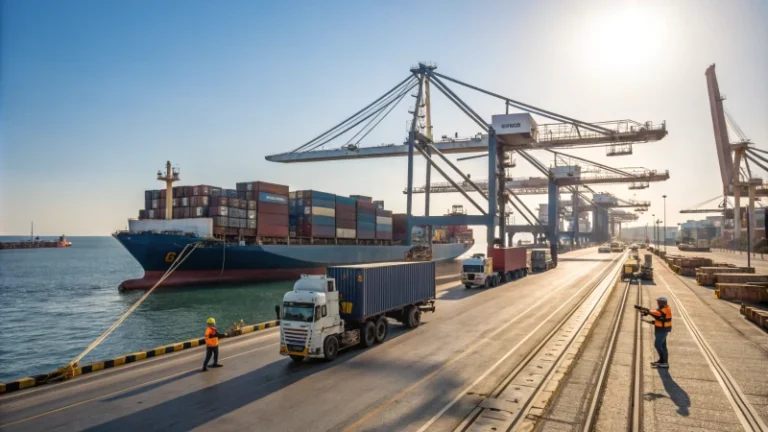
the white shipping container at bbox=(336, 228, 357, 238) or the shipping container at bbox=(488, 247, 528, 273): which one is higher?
the white shipping container at bbox=(336, 228, 357, 238)

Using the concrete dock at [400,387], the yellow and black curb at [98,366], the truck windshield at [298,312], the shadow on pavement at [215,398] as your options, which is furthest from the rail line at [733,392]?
the yellow and black curb at [98,366]

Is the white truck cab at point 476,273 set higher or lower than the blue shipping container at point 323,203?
lower

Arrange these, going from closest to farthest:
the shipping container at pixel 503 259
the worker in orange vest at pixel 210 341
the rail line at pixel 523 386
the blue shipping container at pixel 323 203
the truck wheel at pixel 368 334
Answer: the rail line at pixel 523 386 < the worker in orange vest at pixel 210 341 < the truck wheel at pixel 368 334 < the shipping container at pixel 503 259 < the blue shipping container at pixel 323 203

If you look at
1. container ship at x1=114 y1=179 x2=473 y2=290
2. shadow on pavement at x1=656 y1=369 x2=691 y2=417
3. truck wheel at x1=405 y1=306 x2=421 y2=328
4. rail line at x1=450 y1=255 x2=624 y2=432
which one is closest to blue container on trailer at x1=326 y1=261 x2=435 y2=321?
truck wheel at x1=405 y1=306 x2=421 y2=328

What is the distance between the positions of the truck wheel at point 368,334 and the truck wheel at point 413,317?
3.42 meters

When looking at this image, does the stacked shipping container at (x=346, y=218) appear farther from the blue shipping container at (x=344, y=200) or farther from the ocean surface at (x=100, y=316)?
the ocean surface at (x=100, y=316)

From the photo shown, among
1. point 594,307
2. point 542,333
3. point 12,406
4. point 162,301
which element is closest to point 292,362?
point 12,406

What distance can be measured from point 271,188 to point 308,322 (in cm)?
4191

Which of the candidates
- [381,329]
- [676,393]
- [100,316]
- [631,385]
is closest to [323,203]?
[100,316]

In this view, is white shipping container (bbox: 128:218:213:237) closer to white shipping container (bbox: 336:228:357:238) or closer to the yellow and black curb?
white shipping container (bbox: 336:228:357:238)

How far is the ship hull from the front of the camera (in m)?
46.2

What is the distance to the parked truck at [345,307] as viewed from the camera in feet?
51.6

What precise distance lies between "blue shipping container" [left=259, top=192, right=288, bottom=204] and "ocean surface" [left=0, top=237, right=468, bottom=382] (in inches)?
399

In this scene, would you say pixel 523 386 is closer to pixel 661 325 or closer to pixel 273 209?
pixel 661 325
